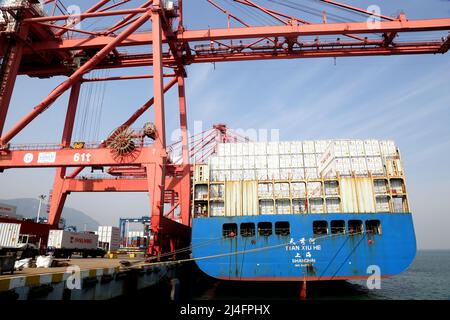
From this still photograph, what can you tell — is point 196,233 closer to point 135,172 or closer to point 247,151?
point 247,151

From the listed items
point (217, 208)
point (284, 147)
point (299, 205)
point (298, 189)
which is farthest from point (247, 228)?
point (284, 147)

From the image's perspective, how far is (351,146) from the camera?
18.6 meters

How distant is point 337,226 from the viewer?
16.8 meters

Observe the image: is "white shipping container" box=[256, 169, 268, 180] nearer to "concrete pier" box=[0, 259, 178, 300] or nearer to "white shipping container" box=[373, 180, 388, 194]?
"white shipping container" box=[373, 180, 388, 194]

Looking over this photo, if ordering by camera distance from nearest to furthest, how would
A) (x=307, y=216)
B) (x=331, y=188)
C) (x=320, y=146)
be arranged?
(x=307, y=216), (x=331, y=188), (x=320, y=146)

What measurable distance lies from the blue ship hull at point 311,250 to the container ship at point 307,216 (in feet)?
0.15

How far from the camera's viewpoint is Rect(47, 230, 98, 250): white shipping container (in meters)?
27.2

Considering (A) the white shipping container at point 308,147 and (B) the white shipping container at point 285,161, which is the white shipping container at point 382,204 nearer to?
(A) the white shipping container at point 308,147

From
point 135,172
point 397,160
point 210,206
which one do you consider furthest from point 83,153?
point 397,160

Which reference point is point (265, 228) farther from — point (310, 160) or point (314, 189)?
point (310, 160)

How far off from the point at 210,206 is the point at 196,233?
5.83 feet

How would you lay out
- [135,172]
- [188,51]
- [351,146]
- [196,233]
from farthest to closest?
[135,172]
[188,51]
[351,146]
[196,233]

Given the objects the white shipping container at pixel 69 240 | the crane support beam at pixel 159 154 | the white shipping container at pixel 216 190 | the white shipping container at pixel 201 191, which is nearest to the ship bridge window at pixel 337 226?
the white shipping container at pixel 216 190

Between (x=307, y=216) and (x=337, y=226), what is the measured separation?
175 centimetres
